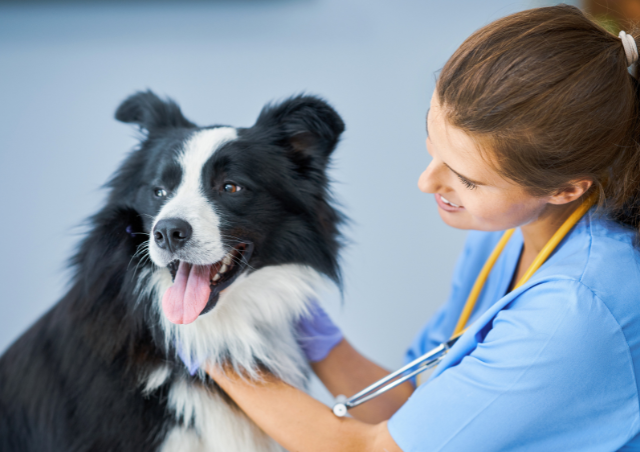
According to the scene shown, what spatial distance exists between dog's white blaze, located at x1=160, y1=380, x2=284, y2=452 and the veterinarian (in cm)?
16

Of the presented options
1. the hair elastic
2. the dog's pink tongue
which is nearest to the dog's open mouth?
the dog's pink tongue

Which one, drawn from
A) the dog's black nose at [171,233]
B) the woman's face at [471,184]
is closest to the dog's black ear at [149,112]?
the dog's black nose at [171,233]

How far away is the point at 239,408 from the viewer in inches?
47.6

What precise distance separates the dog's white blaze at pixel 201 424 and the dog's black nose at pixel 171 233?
34cm

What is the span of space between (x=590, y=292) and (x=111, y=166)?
2.00 meters

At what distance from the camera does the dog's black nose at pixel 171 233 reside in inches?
42.2

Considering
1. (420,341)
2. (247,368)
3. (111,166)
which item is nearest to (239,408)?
(247,368)

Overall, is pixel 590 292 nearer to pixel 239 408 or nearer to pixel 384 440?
pixel 384 440

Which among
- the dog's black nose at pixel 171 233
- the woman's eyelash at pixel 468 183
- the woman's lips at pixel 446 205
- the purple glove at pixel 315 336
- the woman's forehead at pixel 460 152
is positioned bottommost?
the purple glove at pixel 315 336

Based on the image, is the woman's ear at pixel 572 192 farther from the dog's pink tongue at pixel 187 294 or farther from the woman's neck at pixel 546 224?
the dog's pink tongue at pixel 187 294

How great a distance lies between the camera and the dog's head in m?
1.12

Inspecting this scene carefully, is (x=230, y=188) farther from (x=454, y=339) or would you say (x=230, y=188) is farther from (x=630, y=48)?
(x=630, y=48)

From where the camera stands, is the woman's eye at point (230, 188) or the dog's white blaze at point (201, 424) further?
the woman's eye at point (230, 188)

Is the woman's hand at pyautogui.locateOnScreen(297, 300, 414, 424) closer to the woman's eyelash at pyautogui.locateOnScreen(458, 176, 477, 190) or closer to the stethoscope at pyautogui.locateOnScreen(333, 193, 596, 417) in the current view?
the stethoscope at pyautogui.locateOnScreen(333, 193, 596, 417)
